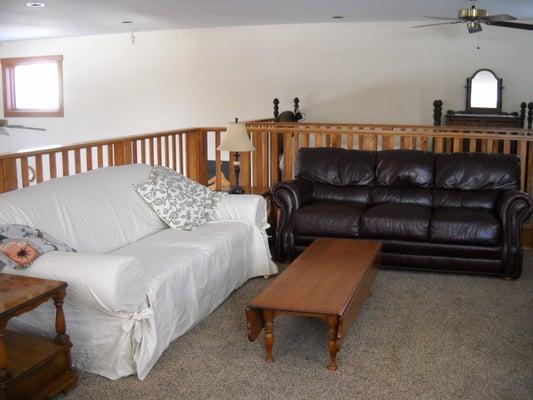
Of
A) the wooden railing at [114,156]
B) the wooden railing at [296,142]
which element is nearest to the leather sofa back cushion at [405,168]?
the wooden railing at [296,142]

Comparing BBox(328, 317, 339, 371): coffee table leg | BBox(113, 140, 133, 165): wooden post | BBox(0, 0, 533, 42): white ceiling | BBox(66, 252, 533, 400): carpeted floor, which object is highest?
BBox(0, 0, 533, 42): white ceiling

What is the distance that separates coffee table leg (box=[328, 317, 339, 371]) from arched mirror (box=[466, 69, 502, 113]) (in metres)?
6.05

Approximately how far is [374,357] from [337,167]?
2429 millimetres

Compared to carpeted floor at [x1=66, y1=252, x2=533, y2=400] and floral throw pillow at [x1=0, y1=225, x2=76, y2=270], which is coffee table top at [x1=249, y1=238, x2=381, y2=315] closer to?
carpeted floor at [x1=66, y1=252, x2=533, y2=400]

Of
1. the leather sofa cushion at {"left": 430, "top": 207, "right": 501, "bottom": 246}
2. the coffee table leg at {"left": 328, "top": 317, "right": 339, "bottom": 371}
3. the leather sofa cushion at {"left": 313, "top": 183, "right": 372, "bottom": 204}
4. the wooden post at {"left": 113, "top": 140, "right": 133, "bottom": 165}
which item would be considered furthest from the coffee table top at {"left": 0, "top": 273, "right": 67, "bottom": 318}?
the leather sofa cushion at {"left": 313, "top": 183, "right": 372, "bottom": 204}

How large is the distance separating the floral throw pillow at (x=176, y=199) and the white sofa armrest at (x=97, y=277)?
4.13 feet

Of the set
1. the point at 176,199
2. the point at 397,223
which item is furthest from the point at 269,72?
the point at 176,199

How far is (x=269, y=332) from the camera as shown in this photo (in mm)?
3104

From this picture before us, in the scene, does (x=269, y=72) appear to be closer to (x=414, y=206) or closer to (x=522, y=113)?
(x=522, y=113)

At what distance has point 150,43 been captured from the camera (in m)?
9.70

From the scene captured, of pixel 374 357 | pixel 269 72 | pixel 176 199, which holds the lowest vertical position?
pixel 374 357

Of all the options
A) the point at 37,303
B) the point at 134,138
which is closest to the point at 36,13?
the point at 134,138

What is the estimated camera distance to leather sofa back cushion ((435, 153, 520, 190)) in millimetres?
4926

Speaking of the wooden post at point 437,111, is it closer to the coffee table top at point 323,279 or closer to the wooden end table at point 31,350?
the coffee table top at point 323,279
